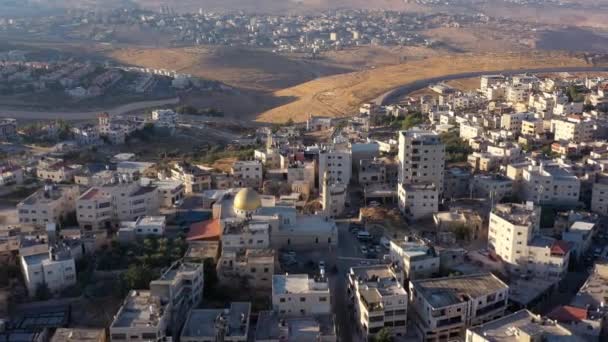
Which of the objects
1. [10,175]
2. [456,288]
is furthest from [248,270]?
[10,175]

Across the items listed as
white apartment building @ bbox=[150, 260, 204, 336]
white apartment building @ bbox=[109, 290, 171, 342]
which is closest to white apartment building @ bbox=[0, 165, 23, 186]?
white apartment building @ bbox=[150, 260, 204, 336]

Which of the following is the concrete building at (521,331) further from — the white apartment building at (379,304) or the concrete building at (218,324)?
the concrete building at (218,324)

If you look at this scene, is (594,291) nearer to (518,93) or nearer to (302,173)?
(302,173)

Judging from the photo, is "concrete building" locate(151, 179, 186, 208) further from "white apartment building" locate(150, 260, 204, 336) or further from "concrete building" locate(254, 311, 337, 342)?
"concrete building" locate(254, 311, 337, 342)

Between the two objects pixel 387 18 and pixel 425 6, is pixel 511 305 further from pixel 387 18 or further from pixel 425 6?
pixel 425 6

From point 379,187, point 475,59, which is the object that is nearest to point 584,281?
point 379,187

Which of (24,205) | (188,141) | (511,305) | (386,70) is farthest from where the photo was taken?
(386,70)

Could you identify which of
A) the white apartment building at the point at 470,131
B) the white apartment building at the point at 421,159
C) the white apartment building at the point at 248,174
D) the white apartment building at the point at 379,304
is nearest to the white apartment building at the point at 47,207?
the white apartment building at the point at 248,174
